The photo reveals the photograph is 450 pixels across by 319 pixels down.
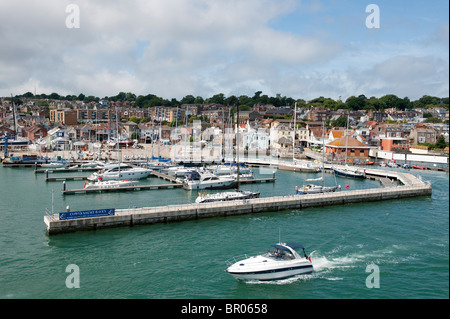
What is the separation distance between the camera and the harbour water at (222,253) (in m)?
14.9

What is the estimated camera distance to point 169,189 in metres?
36.9

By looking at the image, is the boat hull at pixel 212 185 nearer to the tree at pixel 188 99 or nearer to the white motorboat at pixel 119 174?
the white motorboat at pixel 119 174

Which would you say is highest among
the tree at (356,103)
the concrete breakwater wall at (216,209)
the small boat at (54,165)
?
the tree at (356,103)

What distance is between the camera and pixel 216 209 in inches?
1022

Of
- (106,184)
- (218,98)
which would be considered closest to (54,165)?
(106,184)

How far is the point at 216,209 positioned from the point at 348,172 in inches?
975

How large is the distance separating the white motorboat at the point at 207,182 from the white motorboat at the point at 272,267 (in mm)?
20232

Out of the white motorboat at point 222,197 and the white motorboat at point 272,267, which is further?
the white motorboat at point 222,197

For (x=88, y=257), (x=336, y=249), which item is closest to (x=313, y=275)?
(x=336, y=249)

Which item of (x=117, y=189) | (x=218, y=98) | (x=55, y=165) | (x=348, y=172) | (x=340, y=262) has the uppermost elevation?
(x=218, y=98)

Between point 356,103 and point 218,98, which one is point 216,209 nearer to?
point 356,103

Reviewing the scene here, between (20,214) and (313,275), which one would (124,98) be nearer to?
(20,214)

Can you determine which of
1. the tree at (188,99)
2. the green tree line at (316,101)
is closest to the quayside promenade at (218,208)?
the green tree line at (316,101)

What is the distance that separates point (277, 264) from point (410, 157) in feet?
166
